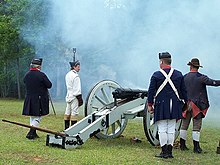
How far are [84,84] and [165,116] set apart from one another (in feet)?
81.5

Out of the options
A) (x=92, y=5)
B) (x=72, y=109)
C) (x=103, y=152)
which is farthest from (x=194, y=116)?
(x=92, y=5)

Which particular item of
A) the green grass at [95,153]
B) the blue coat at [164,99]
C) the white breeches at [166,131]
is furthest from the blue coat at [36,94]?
the white breeches at [166,131]

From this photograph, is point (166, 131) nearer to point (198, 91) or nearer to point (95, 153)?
point (95, 153)

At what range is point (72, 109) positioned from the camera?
359 inches

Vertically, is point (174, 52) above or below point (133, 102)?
above

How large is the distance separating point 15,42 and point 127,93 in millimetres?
22152

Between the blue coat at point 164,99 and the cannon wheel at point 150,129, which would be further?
the cannon wheel at point 150,129

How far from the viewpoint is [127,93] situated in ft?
27.2

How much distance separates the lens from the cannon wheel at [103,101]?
8625mm

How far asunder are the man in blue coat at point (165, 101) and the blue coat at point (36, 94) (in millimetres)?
2581

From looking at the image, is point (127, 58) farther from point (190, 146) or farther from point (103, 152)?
point (103, 152)

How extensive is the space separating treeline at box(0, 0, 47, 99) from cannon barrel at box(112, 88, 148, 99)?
670 cm

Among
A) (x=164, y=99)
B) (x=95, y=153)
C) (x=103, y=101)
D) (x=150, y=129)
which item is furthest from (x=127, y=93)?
(x=95, y=153)

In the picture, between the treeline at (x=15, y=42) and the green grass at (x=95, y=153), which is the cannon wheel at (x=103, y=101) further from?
the treeline at (x=15, y=42)
